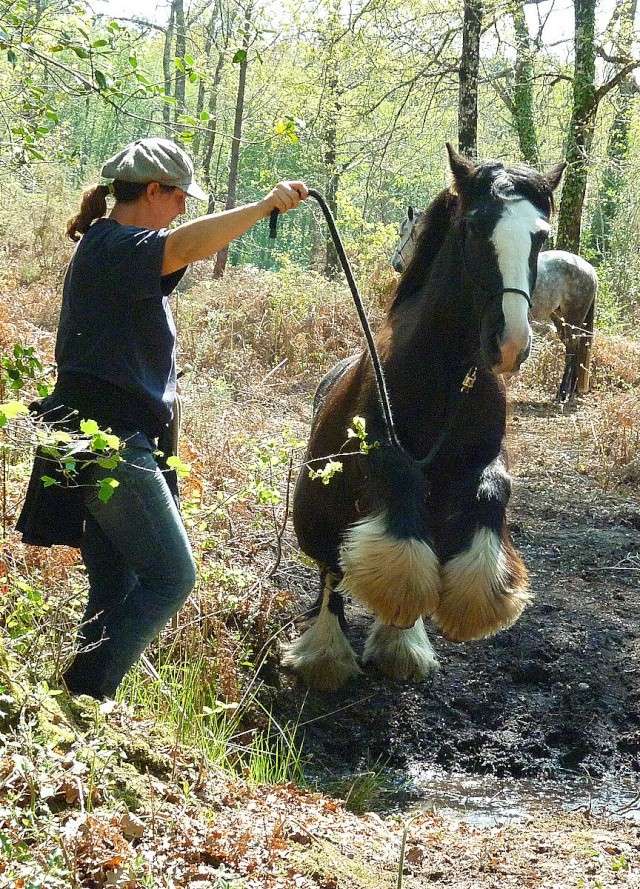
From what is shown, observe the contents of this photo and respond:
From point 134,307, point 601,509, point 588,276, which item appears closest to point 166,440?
point 134,307

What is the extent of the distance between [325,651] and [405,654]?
517 millimetres

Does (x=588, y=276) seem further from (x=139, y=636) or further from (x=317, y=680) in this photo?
(x=139, y=636)

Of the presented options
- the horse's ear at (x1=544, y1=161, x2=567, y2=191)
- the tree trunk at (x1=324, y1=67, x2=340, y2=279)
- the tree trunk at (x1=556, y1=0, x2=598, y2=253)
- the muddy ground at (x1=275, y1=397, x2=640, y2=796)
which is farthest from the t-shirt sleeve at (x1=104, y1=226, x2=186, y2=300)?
the tree trunk at (x1=324, y1=67, x2=340, y2=279)

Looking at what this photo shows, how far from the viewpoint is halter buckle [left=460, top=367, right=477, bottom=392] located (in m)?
4.93

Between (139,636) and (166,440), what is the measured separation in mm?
903

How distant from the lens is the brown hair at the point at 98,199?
146 inches

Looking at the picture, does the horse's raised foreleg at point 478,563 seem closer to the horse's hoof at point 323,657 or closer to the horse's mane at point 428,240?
the horse's mane at point 428,240

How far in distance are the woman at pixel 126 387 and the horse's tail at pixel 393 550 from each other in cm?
136

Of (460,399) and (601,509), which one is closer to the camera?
(460,399)

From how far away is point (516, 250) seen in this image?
15.1 ft

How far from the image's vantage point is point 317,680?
6098mm

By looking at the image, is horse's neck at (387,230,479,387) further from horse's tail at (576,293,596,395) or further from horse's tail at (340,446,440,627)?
horse's tail at (576,293,596,395)

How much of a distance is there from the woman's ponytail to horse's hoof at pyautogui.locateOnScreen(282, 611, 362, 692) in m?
3.35

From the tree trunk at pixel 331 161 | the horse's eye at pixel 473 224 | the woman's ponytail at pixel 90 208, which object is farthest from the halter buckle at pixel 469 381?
the tree trunk at pixel 331 161
